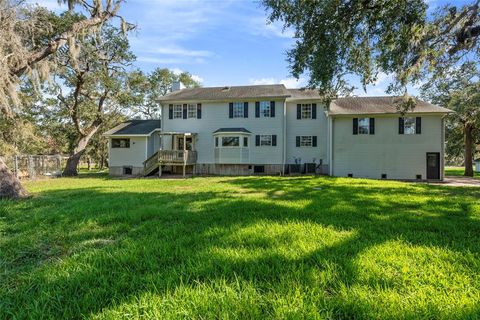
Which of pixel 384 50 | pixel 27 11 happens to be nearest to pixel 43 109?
pixel 27 11

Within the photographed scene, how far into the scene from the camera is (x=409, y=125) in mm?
18453

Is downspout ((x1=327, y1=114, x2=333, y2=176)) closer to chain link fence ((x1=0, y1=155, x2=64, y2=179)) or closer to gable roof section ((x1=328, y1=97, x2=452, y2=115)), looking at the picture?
gable roof section ((x1=328, y1=97, x2=452, y2=115))

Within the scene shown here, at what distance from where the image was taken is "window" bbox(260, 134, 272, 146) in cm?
2064

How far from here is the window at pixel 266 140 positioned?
2064 cm

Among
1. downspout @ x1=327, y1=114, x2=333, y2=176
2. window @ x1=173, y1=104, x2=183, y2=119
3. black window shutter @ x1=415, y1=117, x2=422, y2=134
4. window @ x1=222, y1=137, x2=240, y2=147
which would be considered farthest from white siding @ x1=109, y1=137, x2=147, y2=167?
black window shutter @ x1=415, y1=117, x2=422, y2=134

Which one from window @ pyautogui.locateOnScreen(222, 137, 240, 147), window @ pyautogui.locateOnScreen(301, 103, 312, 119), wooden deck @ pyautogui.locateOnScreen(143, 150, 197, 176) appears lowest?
wooden deck @ pyautogui.locateOnScreen(143, 150, 197, 176)

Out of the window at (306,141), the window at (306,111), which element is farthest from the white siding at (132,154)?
the window at (306,111)

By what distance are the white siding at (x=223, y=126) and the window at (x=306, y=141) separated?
1.70 metres

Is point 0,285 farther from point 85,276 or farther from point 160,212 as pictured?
point 160,212

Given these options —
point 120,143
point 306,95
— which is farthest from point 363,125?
point 120,143

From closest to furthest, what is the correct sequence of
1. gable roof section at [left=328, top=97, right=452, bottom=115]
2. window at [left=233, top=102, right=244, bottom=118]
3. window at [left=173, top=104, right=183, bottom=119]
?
gable roof section at [left=328, top=97, right=452, bottom=115] → window at [left=233, top=102, right=244, bottom=118] → window at [left=173, top=104, right=183, bottom=119]

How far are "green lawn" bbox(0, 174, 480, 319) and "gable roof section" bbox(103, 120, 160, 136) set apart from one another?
1758 centimetres

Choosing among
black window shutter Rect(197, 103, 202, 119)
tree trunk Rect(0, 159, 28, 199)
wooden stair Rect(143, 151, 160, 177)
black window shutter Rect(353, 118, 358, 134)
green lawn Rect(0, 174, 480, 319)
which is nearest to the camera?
green lawn Rect(0, 174, 480, 319)

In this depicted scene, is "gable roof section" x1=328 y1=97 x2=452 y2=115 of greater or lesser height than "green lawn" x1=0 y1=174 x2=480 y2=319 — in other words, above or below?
above
